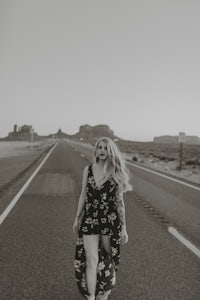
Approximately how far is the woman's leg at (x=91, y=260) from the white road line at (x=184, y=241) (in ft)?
7.92

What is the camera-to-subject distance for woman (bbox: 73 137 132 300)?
3.76m

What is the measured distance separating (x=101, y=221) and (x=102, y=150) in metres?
0.68

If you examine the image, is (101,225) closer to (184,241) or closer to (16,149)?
(184,241)

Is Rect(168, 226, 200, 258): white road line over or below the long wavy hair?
below

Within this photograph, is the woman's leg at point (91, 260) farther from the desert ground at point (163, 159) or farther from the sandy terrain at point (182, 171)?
the sandy terrain at point (182, 171)

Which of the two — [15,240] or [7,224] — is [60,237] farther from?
[7,224]

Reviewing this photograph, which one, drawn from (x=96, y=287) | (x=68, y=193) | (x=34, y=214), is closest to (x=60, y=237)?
(x=34, y=214)

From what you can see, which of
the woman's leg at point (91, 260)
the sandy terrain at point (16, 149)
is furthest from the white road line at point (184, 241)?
the sandy terrain at point (16, 149)

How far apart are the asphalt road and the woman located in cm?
42

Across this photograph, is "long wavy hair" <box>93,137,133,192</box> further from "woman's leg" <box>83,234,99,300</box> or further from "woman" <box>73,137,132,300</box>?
"woman's leg" <box>83,234,99,300</box>

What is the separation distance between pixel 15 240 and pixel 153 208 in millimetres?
4246

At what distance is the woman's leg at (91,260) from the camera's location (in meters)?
3.73

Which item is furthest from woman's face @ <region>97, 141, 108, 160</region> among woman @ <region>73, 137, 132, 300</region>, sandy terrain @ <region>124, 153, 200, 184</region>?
sandy terrain @ <region>124, 153, 200, 184</region>

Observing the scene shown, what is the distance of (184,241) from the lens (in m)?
6.45
